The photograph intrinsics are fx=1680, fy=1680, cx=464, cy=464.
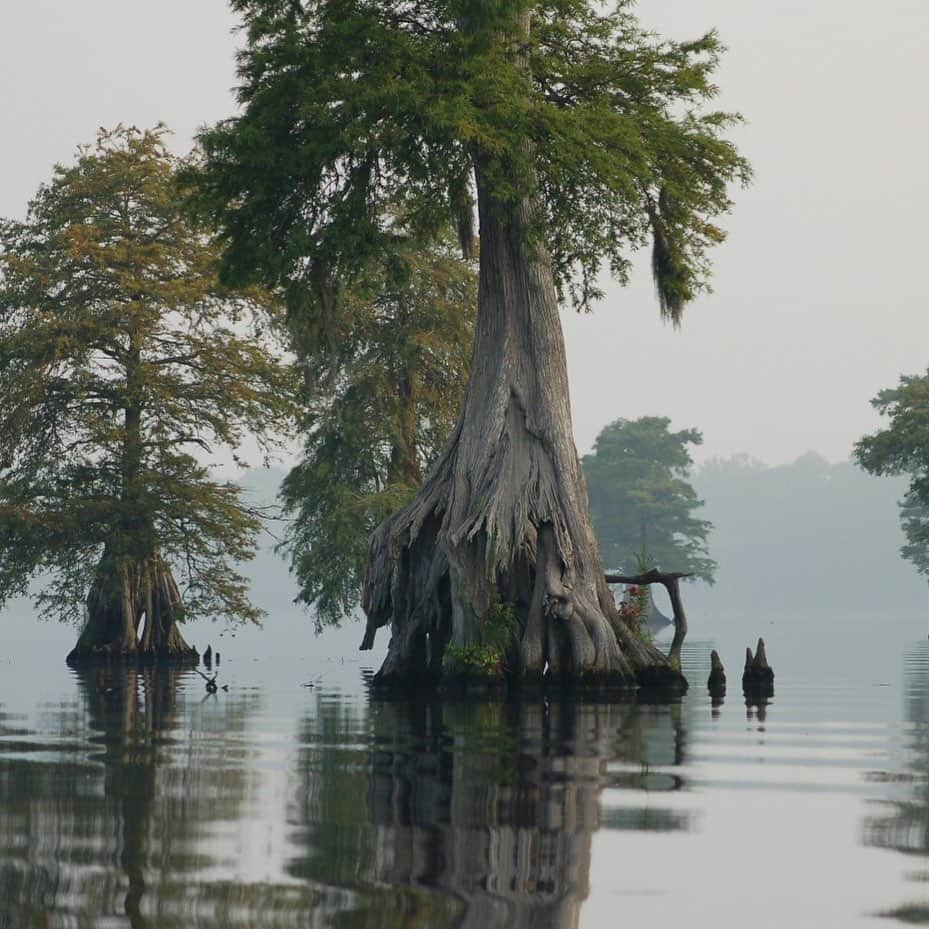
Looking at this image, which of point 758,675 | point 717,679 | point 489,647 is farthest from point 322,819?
point 758,675

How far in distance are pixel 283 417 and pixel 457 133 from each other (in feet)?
80.3

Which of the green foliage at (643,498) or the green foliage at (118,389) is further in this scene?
the green foliage at (643,498)

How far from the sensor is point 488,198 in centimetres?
3247

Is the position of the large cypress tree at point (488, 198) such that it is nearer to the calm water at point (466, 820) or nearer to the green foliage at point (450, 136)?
the green foliage at point (450, 136)

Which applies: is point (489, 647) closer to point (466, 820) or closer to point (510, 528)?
point (510, 528)

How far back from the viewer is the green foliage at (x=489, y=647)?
96.7ft

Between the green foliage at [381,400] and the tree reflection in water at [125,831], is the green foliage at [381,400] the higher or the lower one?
the higher one

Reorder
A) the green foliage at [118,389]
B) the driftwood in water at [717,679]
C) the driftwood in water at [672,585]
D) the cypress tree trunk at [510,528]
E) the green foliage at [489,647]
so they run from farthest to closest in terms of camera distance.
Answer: the green foliage at [118,389], the driftwood in water at [672,585], the driftwood in water at [717,679], the cypress tree trunk at [510,528], the green foliage at [489,647]

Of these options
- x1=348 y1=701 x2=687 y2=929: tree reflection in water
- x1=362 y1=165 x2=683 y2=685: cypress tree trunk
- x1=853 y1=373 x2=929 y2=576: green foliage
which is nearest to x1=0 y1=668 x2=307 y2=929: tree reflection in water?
x1=348 y1=701 x2=687 y2=929: tree reflection in water

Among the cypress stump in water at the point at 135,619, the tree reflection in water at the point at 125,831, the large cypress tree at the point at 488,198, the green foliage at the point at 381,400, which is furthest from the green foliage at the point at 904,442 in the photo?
the tree reflection in water at the point at 125,831

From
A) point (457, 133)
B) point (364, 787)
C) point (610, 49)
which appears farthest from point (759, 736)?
point (610, 49)

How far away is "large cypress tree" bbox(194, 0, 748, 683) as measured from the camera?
97.5 feet

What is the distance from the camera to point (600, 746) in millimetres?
18578

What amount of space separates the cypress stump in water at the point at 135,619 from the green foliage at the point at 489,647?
74.2ft
